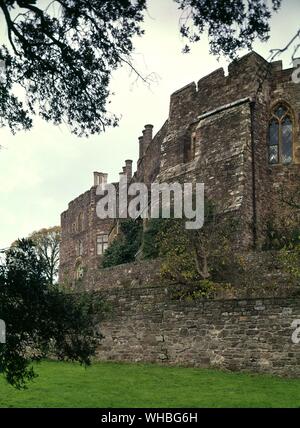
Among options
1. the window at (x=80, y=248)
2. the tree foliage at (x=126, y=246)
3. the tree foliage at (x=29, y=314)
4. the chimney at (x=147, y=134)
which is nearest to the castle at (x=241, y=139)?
the tree foliage at (x=126, y=246)

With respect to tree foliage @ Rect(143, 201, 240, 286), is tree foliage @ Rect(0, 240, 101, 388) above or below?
below

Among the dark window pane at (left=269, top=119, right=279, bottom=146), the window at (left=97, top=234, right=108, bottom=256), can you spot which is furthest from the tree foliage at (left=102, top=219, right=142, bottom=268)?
the window at (left=97, top=234, right=108, bottom=256)

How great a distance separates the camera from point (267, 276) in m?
19.7

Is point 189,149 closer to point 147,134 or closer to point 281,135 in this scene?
point 281,135

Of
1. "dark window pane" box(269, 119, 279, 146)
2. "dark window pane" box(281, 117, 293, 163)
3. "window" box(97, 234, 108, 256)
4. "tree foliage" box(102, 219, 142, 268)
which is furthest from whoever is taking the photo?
"window" box(97, 234, 108, 256)

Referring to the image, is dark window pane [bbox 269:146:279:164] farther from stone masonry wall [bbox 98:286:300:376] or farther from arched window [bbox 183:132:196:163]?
stone masonry wall [bbox 98:286:300:376]

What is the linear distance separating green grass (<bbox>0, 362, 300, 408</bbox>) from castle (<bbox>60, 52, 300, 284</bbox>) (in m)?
8.97

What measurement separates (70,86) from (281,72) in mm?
18741

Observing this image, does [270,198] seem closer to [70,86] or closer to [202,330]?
[202,330]

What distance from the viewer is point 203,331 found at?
15.8m

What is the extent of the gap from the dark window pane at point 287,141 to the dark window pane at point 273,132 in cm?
26

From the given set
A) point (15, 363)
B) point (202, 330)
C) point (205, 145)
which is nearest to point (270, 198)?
point (205, 145)

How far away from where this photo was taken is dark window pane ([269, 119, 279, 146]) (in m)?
25.1

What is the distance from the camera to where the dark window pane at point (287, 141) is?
2475cm
